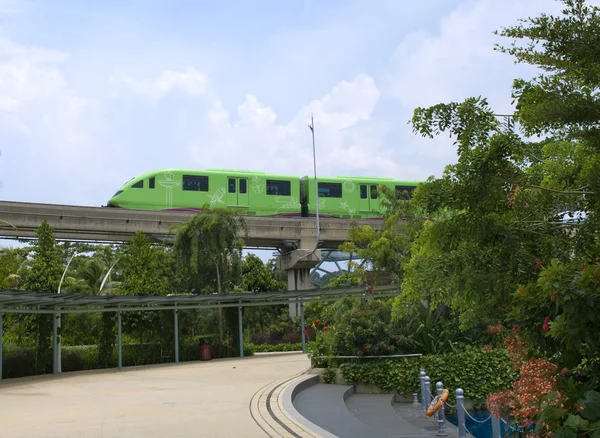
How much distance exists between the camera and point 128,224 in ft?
98.0

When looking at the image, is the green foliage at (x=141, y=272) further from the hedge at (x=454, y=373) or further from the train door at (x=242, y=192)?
the hedge at (x=454, y=373)

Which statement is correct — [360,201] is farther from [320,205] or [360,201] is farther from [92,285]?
[92,285]

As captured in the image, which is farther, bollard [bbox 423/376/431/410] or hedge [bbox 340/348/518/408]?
hedge [bbox 340/348/518/408]

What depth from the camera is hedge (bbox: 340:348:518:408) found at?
12594 mm

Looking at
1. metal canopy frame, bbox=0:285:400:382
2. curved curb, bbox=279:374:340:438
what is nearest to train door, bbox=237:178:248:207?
metal canopy frame, bbox=0:285:400:382

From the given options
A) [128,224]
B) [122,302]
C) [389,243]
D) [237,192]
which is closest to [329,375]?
[122,302]

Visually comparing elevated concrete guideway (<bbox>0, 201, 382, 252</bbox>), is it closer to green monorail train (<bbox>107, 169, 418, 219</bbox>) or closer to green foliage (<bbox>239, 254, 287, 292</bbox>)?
green monorail train (<bbox>107, 169, 418, 219</bbox>)

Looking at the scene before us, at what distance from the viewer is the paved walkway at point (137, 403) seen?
8.62 metres

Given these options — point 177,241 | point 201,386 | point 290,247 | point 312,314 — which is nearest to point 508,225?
point 201,386

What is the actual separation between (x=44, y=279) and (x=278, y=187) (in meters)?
17.4

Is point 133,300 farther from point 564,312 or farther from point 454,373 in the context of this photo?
point 564,312

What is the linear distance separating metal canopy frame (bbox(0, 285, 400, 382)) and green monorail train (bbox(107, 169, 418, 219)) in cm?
701

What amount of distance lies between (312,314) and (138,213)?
9838 millimetres

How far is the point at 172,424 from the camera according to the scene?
357 inches
